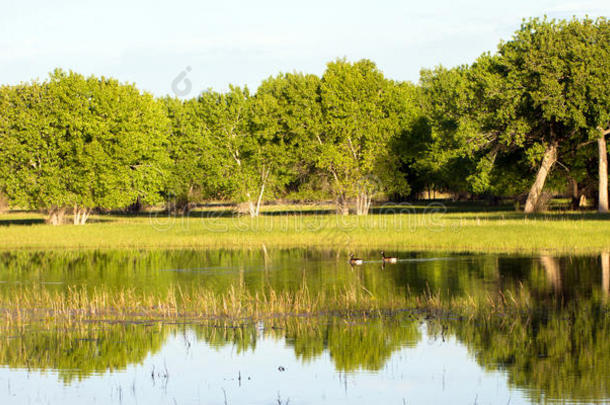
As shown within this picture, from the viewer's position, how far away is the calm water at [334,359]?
657 inches

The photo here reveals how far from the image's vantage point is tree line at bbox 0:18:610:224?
219 ft

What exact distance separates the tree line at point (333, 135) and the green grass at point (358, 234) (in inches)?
320

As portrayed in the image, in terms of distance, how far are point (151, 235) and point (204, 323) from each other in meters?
37.4

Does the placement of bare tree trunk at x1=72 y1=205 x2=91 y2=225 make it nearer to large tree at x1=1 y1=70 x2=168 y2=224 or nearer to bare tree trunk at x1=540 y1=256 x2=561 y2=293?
large tree at x1=1 y1=70 x2=168 y2=224

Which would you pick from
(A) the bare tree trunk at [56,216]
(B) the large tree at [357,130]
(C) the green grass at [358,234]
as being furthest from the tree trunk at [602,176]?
(A) the bare tree trunk at [56,216]

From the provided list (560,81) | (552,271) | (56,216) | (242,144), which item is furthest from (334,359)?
(242,144)

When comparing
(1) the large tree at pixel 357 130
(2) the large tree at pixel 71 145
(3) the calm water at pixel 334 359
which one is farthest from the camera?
(1) the large tree at pixel 357 130

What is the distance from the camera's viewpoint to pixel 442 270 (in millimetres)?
37406

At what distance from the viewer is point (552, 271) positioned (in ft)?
118

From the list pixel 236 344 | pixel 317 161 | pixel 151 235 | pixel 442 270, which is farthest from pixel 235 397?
pixel 317 161

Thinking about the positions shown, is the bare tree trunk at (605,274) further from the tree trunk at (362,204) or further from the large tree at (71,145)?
the large tree at (71,145)

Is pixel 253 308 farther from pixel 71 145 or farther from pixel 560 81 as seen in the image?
pixel 71 145

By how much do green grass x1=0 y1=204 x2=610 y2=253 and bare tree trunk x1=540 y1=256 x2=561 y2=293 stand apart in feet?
14.3

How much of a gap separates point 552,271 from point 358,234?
70.7ft
